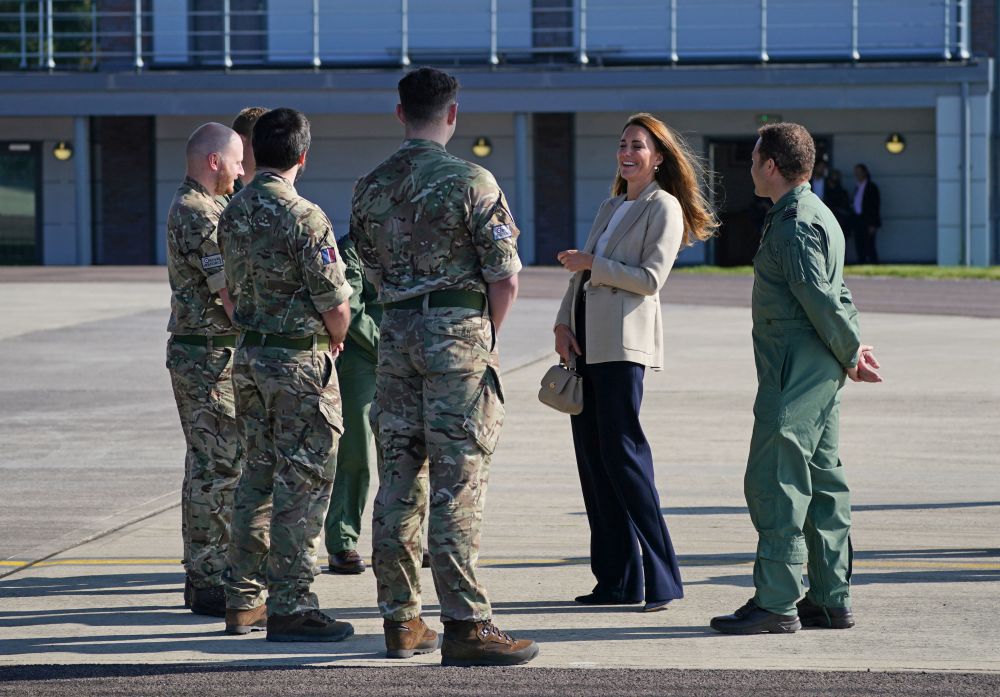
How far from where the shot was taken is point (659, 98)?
25.9 m

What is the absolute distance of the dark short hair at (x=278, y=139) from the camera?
5.50 metres

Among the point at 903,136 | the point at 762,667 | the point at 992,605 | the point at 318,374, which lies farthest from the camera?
the point at 903,136

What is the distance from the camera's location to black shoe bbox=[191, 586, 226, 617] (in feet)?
19.5

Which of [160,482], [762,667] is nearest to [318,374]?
[762,667]

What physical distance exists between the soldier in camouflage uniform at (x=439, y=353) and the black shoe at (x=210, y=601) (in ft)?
3.01

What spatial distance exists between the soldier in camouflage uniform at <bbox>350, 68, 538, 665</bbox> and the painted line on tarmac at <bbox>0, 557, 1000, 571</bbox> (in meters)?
1.50


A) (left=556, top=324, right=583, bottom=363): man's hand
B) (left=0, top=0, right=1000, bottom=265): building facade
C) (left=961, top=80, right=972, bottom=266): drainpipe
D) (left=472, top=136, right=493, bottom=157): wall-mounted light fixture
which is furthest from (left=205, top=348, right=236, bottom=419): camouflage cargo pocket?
(left=472, top=136, right=493, bottom=157): wall-mounted light fixture

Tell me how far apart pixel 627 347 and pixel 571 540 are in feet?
4.92

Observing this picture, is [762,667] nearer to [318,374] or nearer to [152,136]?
[318,374]

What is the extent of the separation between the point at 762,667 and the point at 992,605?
1.27 metres

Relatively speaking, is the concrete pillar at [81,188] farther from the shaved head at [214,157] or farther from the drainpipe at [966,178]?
the shaved head at [214,157]

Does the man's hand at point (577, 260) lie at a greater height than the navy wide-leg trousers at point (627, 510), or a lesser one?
greater

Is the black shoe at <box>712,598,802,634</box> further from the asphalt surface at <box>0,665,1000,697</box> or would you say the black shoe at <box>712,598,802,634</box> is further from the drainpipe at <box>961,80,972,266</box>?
the drainpipe at <box>961,80,972,266</box>

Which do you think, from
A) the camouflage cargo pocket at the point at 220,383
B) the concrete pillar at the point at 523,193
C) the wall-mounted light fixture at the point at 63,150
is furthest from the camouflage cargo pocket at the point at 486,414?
the wall-mounted light fixture at the point at 63,150
